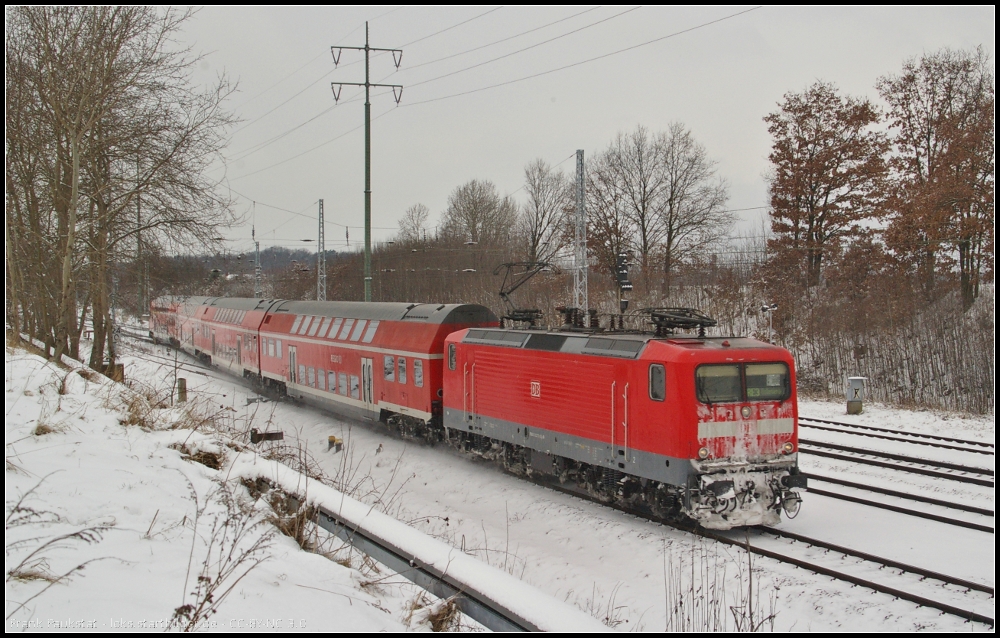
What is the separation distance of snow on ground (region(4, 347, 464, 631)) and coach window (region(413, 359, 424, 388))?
8602 mm

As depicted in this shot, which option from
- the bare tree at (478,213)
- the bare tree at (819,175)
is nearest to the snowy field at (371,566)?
the bare tree at (819,175)

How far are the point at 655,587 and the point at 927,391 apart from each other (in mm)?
20342

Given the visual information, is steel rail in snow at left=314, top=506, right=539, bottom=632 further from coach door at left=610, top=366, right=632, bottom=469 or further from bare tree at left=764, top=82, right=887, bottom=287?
bare tree at left=764, top=82, right=887, bottom=287

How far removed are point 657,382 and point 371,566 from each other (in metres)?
5.52

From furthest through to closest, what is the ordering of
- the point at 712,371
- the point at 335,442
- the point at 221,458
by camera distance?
the point at 335,442, the point at 712,371, the point at 221,458

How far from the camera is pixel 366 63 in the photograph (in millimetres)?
24703

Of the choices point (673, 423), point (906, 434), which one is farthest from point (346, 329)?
point (906, 434)

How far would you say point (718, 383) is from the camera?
31.4 feet

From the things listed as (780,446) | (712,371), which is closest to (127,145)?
(712,371)

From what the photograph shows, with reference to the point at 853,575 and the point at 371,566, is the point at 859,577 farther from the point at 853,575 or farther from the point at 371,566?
the point at 371,566

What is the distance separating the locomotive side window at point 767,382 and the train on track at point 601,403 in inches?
0.7

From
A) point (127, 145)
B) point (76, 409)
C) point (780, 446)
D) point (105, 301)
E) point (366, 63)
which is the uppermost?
point (366, 63)

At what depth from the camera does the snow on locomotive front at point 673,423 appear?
9.38 m

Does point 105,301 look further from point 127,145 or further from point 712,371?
point 712,371
